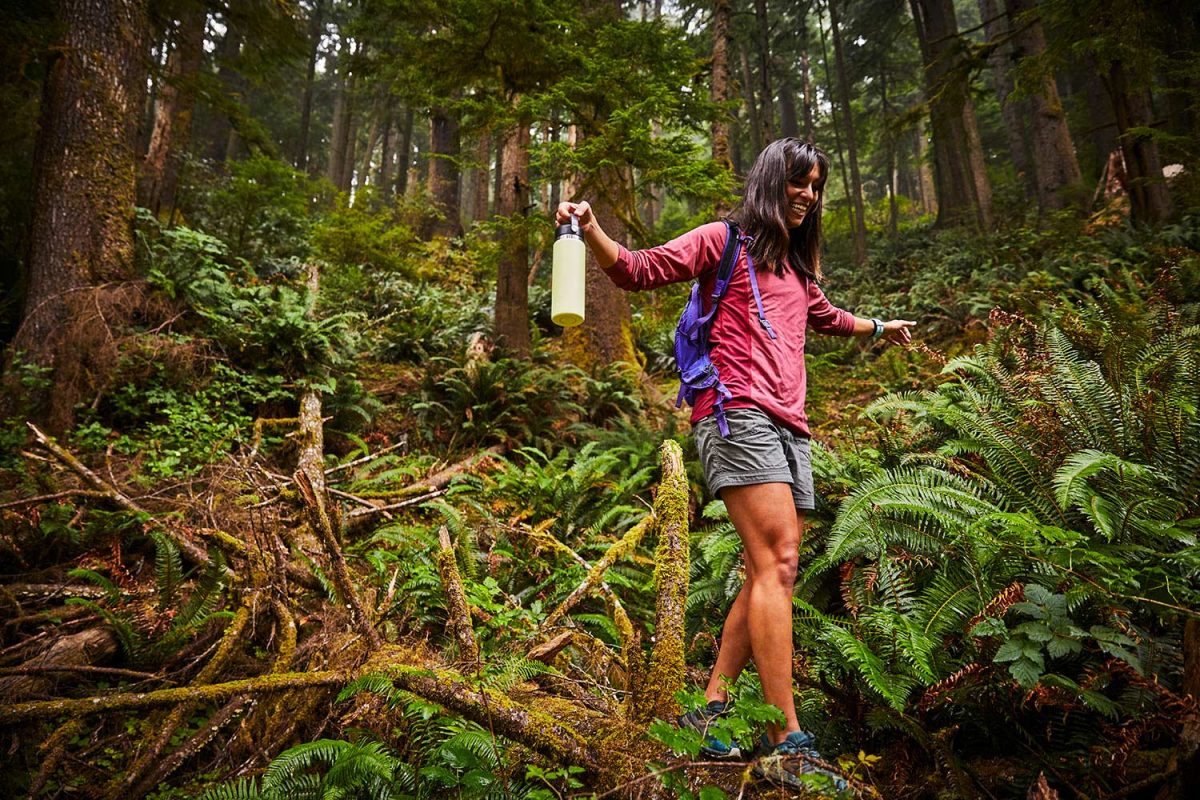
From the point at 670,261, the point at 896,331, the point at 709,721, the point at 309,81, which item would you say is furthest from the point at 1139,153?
the point at 309,81

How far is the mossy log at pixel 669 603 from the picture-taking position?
6.48 ft

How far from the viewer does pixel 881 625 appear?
7.77 ft

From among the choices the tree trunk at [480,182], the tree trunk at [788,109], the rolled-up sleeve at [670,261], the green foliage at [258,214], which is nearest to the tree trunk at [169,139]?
the green foliage at [258,214]

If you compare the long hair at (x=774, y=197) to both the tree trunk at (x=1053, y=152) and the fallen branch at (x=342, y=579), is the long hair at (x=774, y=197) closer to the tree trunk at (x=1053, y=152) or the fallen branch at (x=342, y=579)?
the fallen branch at (x=342, y=579)

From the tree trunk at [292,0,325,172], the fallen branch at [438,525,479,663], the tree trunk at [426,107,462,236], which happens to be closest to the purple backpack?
the fallen branch at [438,525,479,663]

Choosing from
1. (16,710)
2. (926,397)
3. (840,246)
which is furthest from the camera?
(840,246)

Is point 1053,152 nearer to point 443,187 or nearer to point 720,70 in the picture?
point 720,70

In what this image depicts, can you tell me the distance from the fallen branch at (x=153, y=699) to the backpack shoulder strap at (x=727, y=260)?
2269 mm

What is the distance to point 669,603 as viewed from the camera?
2.09 metres

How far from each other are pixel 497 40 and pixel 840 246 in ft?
62.4

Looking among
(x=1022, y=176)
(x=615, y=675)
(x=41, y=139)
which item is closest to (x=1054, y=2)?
(x=615, y=675)

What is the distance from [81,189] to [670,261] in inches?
272

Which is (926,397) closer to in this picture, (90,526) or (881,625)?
(881,625)

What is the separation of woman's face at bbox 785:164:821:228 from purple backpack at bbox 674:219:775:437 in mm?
230
